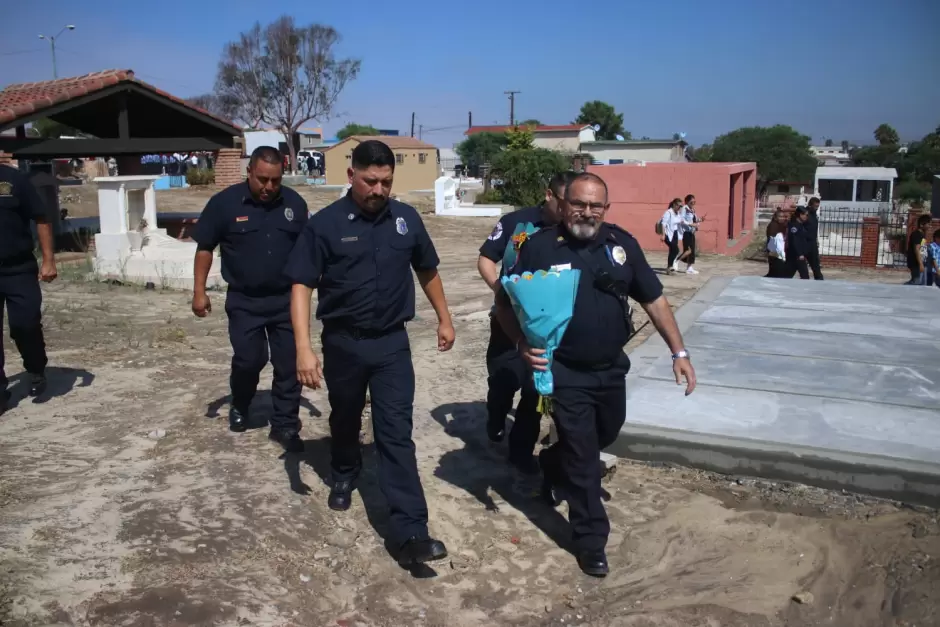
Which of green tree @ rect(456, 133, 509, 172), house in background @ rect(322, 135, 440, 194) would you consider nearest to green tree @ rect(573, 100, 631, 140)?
green tree @ rect(456, 133, 509, 172)

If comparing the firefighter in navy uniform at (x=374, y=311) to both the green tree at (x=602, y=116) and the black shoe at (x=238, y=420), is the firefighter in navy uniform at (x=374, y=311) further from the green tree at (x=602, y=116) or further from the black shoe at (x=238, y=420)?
the green tree at (x=602, y=116)

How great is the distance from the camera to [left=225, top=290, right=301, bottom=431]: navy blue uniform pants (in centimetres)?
505

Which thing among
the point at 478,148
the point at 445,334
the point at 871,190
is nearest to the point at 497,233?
the point at 445,334

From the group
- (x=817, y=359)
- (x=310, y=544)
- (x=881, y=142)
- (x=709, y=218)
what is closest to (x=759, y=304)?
(x=817, y=359)

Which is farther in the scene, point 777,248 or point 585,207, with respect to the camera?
point 777,248

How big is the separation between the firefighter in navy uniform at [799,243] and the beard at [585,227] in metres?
9.07

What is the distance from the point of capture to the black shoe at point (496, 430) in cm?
541

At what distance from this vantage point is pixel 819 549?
4.15 meters

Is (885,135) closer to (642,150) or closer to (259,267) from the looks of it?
(642,150)

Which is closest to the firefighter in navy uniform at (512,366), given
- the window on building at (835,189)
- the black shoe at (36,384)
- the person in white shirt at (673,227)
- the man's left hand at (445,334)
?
the man's left hand at (445,334)

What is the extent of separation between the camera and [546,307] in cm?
366

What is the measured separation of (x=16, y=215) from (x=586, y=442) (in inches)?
158

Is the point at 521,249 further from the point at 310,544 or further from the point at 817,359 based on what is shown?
the point at 817,359

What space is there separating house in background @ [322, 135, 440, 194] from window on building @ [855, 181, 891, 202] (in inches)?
930
